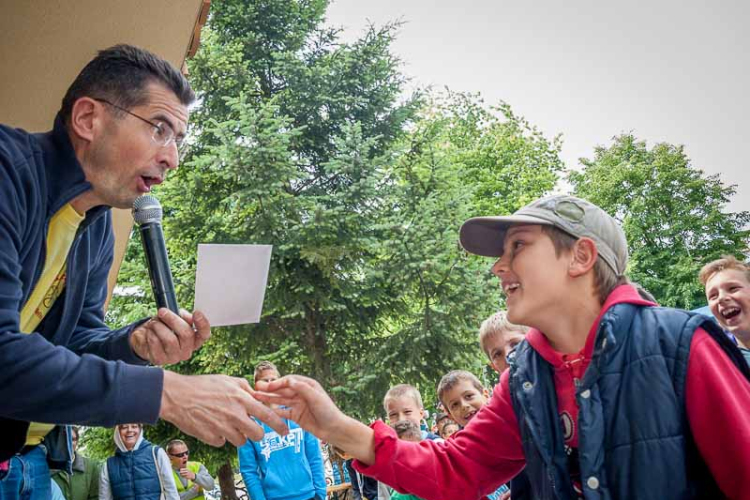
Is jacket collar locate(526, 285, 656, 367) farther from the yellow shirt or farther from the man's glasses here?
the yellow shirt

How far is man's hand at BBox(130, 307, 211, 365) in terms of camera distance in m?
2.14

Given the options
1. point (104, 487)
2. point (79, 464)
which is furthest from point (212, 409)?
point (79, 464)

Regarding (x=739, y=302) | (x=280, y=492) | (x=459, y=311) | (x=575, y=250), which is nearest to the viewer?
(x=575, y=250)

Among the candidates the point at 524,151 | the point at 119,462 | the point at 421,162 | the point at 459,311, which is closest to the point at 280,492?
the point at 119,462

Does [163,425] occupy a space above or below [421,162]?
below

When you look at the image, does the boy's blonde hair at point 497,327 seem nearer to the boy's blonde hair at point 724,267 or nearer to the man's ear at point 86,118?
the boy's blonde hair at point 724,267

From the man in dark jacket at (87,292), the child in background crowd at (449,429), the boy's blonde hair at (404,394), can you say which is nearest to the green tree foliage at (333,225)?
the child in background crowd at (449,429)

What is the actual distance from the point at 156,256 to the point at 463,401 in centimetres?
333

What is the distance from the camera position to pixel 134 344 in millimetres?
2271

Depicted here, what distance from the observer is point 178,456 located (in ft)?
28.0

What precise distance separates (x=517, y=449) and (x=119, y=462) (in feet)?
17.3

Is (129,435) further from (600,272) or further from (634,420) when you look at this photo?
(634,420)

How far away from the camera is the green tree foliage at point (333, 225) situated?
A: 36.9ft

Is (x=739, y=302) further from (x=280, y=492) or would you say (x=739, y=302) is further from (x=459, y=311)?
(x=459, y=311)
